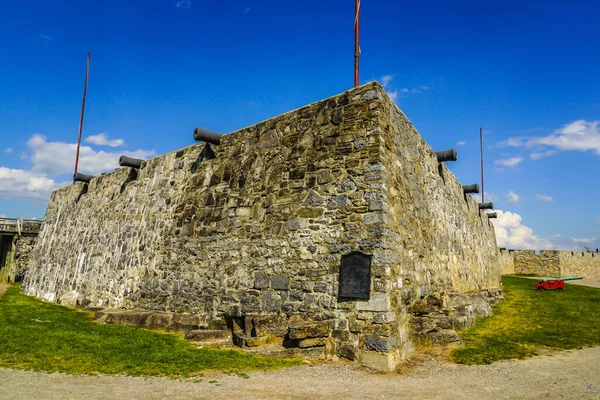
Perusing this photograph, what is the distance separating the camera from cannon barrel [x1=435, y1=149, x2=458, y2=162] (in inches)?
451

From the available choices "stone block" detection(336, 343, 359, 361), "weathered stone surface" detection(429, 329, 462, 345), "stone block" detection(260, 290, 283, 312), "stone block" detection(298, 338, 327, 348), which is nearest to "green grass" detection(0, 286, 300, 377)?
"stone block" detection(298, 338, 327, 348)

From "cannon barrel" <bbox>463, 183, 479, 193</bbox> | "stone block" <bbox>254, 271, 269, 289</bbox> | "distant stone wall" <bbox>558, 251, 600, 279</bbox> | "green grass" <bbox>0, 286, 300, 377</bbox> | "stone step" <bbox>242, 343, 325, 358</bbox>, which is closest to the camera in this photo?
"green grass" <bbox>0, 286, 300, 377</bbox>

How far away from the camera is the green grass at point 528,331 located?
24.8 feet

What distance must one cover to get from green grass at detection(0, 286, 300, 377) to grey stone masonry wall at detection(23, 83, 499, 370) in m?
0.99

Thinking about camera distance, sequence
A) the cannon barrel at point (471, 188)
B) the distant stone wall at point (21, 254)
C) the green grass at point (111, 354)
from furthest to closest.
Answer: the distant stone wall at point (21, 254), the cannon barrel at point (471, 188), the green grass at point (111, 354)

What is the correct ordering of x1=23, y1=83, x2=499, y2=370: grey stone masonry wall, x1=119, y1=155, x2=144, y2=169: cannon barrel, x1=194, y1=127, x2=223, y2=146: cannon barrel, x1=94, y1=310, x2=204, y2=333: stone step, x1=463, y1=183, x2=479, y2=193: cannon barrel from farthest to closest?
x1=463, y1=183, x2=479, y2=193: cannon barrel < x1=119, y1=155, x2=144, y2=169: cannon barrel < x1=194, y1=127, x2=223, y2=146: cannon barrel < x1=94, y1=310, x2=204, y2=333: stone step < x1=23, y1=83, x2=499, y2=370: grey stone masonry wall

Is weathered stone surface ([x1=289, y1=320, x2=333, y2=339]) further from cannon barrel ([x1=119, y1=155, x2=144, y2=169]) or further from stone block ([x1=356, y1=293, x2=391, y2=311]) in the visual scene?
cannon barrel ([x1=119, y1=155, x2=144, y2=169])

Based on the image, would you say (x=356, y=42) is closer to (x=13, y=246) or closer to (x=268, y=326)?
(x=268, y=326)

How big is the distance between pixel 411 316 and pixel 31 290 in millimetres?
19462

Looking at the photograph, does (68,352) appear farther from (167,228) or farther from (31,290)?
(31,290)

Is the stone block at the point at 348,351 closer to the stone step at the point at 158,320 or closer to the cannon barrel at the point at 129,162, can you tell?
the stone step at the point at 158,320

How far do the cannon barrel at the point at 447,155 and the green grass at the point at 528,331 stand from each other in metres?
4.44

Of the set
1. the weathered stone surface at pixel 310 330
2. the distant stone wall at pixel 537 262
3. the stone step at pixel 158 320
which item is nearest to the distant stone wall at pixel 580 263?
the distant stone wall at pixel 537 262

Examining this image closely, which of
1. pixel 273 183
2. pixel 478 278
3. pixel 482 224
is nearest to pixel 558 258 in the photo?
pixel 482 224
